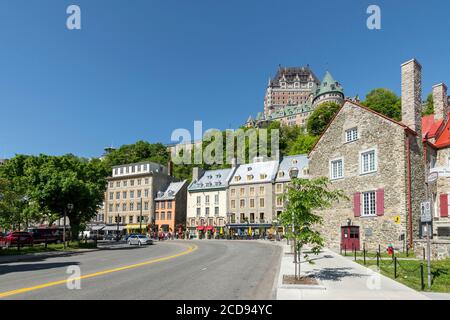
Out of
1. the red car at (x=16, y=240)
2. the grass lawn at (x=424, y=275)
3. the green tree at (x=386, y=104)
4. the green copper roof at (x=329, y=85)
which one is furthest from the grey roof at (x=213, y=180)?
the green copper roof at (x=329, y=85)

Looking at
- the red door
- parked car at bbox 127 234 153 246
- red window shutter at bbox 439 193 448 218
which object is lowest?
parked car at bbox 127 234 153 246

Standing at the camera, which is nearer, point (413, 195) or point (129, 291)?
point (129, 291)

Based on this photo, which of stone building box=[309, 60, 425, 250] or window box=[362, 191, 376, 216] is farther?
window box=[362, 191, 376, 216]

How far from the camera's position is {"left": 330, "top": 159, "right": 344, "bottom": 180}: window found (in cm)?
3089

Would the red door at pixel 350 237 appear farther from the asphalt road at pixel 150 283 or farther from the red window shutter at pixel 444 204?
the asphalt road at pixel 150 283

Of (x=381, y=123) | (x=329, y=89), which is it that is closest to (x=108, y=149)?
(x=329, y=89)

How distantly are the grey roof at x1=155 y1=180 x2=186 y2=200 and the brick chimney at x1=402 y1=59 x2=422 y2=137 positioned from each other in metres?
51.0

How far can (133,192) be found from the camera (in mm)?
77125

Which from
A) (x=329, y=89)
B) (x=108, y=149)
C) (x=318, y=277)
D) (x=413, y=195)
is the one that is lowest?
(x=318, y=277)

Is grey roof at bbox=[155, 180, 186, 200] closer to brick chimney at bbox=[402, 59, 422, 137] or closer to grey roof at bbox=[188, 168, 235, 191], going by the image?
grey roof at bbox=[188, 168, 235, 191]

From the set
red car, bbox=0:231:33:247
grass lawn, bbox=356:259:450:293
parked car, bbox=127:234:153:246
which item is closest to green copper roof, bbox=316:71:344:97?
parked car, bbox=127:234:153:246
